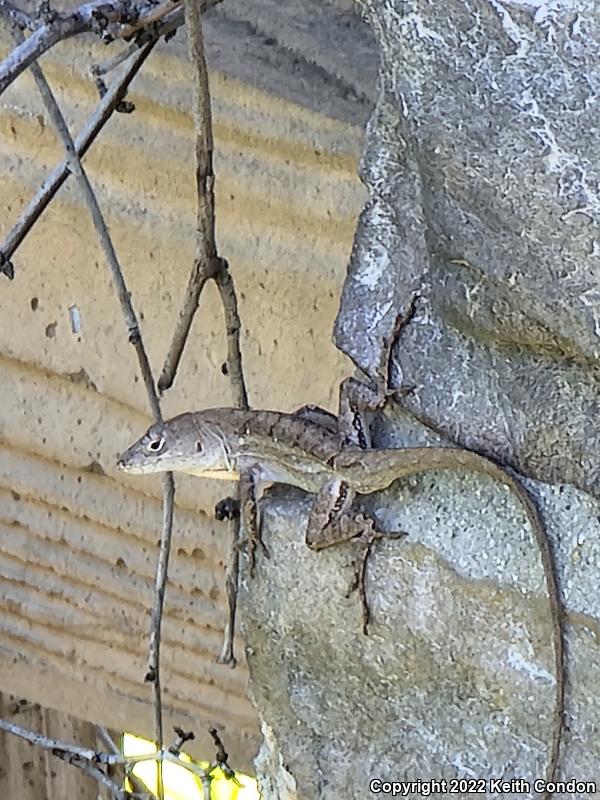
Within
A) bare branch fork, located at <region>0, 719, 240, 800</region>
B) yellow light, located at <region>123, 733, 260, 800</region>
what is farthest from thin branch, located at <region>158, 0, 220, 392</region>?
yellow light, located at <region>123, 733, 260, 800</region>

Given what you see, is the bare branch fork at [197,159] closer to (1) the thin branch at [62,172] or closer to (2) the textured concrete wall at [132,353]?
(1) the thin branch at [62,172]

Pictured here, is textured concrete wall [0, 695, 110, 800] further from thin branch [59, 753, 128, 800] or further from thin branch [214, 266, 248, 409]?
thin branch [214, 266, 248, 409]

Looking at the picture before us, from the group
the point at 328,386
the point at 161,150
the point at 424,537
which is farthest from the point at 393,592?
the point at 161,150

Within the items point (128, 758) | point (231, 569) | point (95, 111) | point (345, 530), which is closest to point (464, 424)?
point (345, 530)

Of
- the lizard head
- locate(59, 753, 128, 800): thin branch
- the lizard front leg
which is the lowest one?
locate(59, 753, 128, 800): thin branch

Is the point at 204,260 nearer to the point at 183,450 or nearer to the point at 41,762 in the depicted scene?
the point at 183,450

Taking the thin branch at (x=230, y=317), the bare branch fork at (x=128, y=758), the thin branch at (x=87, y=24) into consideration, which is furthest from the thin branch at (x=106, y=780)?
the thin branch at (x=87, y=24)
